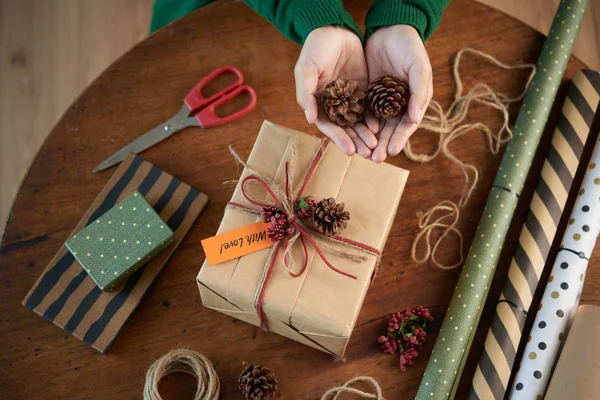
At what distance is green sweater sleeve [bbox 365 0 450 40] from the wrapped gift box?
0.29 meters

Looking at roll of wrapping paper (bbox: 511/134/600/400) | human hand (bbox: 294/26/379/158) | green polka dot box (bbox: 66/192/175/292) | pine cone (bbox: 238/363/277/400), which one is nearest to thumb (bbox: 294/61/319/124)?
human hand (bbox: 294/26/379/158)

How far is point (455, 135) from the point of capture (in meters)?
1.14

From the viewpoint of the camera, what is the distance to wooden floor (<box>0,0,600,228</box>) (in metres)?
1.97

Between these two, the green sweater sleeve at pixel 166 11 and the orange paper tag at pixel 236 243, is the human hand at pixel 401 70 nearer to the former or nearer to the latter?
the orange paper tag at pixel 236 243

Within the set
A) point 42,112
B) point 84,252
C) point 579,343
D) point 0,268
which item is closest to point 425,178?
point 579,343

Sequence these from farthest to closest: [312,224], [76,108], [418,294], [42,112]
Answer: [42,112]
[76,108]
[418,294]
[312,224]

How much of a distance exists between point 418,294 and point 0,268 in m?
0.87

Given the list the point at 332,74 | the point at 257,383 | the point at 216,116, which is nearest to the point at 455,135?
the point at 332,74

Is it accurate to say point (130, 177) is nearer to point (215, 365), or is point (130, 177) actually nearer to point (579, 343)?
point (215, 365)

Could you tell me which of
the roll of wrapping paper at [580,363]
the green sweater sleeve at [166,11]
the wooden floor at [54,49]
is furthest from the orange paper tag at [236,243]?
the wooden floor at [54,49]

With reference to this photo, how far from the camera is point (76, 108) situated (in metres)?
1.17

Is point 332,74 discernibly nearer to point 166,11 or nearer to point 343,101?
point 343,101

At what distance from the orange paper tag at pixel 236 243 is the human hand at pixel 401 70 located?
254 mm

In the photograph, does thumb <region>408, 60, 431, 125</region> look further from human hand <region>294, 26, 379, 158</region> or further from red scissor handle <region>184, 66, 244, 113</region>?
red scissor handle <region>184, 66, 244, 113</region>
